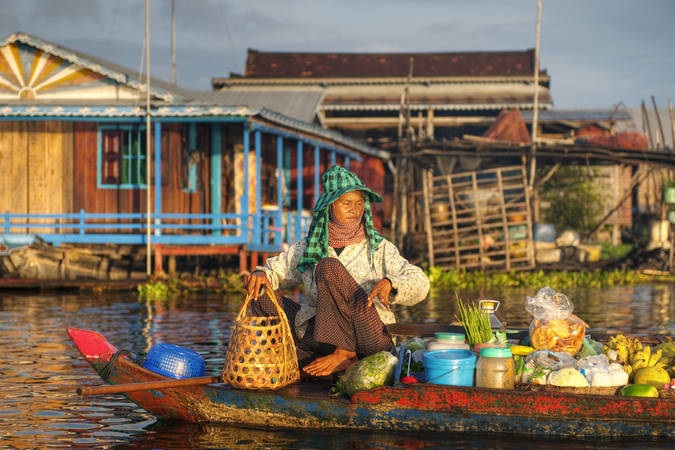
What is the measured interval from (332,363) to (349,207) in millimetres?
1014

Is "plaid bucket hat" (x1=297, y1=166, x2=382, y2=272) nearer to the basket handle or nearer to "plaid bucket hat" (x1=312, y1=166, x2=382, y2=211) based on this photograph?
"plaid bucket hat" (x1=312, y1=166, x2=382, y2=211)

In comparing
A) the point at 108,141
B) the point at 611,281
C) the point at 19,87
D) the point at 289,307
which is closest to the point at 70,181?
the point at 108,141

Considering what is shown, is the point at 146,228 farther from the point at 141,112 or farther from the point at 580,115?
the point at 580,115

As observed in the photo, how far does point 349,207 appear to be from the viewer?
6719 mm

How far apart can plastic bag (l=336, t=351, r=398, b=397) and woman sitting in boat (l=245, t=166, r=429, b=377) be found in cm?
29

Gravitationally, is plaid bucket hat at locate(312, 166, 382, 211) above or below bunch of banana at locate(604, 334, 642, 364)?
above

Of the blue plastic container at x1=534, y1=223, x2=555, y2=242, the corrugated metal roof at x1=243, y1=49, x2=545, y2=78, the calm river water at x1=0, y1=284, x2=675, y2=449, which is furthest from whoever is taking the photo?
the corrugated metal roof at x1=243, y1=49, x2=545, y2=78

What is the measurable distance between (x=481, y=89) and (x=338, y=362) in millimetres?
26349

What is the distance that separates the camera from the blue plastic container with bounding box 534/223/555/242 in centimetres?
2222

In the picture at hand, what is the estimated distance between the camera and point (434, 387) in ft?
19.0

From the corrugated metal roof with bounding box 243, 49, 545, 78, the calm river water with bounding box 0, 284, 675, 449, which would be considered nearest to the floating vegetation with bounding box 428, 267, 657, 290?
the calm river water with bounding box 0, 284, 675, 449

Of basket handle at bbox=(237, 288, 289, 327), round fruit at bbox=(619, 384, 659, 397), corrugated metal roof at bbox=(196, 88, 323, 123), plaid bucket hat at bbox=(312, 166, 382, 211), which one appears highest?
corrugated metal roof at bbox=(196, 88, 323, 123)

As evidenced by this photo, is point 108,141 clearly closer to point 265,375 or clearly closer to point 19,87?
point 19,87

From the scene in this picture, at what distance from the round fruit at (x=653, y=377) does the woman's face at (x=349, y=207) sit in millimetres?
2020
